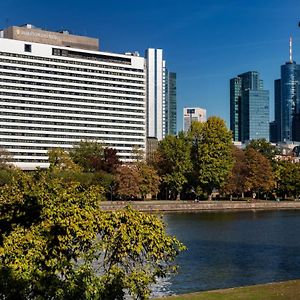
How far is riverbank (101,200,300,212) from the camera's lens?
101 metres

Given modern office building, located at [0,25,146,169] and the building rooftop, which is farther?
the building rooftop

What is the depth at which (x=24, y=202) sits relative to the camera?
59.4 feet

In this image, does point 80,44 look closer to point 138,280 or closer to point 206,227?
point 206,227

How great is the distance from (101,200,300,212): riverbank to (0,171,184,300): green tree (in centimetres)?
7463

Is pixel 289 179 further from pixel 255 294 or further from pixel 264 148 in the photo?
pixel 255 294

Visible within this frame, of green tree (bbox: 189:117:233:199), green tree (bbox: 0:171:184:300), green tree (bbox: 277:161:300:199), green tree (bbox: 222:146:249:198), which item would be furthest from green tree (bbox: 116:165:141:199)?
green tree (bbox: 0:171:184:300)

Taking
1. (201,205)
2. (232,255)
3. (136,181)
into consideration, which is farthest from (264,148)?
A: (232,255)

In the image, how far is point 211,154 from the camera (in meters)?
114

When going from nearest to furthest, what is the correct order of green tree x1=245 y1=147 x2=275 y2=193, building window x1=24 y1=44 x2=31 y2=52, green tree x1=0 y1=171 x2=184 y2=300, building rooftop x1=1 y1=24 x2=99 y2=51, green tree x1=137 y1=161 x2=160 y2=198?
1. green tree x1=0 y1=171 x2=184 y2=300
2. green tree x1=137 y1=161 x2=160 y2=198
3. green tree x1=245 y1=147 x2=275 y2=193
4. building window x1=24 y1=44 x2=31 y2=52
5. building rooftop x1=1 y1=24 x2=99 y2=51

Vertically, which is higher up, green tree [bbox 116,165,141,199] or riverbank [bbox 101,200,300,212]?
green tree [bbox 116,165,141,199]

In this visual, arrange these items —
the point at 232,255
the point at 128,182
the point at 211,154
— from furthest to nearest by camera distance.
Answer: the point at 211,154 < the point at 128,182 < the point at 232,255

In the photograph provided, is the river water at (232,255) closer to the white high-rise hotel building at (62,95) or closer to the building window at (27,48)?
the white high-rise hotel building at (62,95)

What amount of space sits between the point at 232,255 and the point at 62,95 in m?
136

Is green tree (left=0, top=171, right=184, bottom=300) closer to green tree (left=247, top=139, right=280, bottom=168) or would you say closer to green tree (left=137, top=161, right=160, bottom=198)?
green tree (left=137, top=161, right=160, bottom=198)
